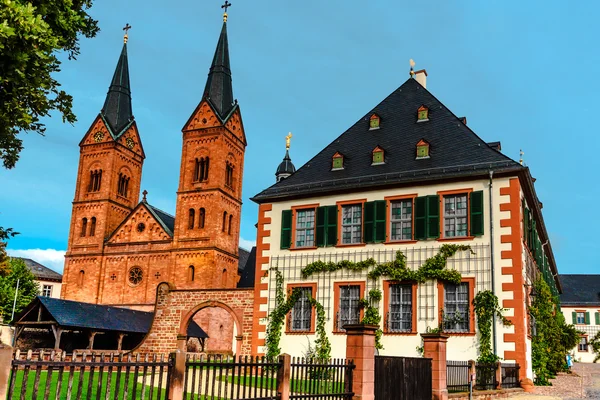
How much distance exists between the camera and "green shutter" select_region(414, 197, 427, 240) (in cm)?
2189

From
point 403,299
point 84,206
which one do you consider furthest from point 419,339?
point 84,206

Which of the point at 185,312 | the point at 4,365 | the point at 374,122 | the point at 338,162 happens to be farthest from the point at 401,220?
the point at 4,365

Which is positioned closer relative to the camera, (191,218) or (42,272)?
(191,218)

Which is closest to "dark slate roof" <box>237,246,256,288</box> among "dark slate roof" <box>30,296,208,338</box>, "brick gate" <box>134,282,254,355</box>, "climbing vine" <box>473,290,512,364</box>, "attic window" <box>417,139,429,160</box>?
"dark slate roof" <box>30,296,208,338</box>

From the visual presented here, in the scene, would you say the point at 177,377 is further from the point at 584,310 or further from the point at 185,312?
the point at 584,310

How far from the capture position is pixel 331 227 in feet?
77.7

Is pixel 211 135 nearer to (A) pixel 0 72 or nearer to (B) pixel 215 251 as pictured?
(B) pixel 215 251

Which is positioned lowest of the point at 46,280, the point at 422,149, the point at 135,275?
the point at 135,275

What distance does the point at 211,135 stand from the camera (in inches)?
2116

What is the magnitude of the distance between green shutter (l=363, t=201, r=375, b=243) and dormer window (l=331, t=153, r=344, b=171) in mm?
2492

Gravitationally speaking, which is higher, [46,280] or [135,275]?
[46,280]

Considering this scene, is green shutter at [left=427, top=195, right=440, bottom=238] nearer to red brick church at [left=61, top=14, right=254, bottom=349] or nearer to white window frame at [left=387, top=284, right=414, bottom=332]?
white window frame at [left=387, top=284, right=414, bottom=332]

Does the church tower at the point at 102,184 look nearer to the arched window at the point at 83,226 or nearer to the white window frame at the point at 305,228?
the arched window at the point at 83,226

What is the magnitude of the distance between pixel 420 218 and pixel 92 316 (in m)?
18.1
